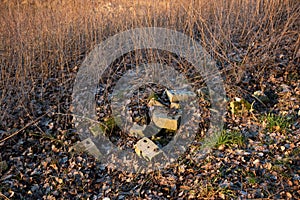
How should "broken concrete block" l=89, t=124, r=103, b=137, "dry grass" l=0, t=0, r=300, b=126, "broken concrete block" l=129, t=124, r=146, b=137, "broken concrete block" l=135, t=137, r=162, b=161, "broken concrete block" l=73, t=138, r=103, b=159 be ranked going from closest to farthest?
"broken concrete block" l=135, t=137, r=162, b=161 < "broken concrete block" l=73, t=138, r=103, b=159 < "broken concrete block" l=129, t=124, r=146, b=137 < "broken concrete block" l=89, t=124, r=103, b=137 < "dry grass" l=0, t=0, r=300, b=126

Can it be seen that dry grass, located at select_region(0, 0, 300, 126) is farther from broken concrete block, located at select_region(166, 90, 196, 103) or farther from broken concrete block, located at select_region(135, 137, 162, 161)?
broken concrete block, located at select_region(135, 137, 162, 161)

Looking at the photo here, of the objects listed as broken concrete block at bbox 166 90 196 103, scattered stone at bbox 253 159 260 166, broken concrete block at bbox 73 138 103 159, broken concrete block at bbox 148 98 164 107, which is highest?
broken concrete block at bbox 166 90 196 103

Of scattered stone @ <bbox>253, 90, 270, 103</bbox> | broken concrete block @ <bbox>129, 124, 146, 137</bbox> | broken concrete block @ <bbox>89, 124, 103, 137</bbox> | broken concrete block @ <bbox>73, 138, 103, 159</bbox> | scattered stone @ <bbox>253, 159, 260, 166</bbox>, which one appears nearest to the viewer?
scattered stone @ <bbox>253, 159, 260, 166</bbox>

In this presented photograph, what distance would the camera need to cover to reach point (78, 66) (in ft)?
15.6

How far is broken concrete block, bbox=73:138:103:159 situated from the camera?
3337mm

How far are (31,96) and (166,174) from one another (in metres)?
2.48

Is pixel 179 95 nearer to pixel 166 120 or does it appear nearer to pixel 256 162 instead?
pixel 166 120

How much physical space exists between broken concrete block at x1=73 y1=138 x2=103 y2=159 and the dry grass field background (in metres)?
0.10

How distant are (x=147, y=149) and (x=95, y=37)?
2.21 meters

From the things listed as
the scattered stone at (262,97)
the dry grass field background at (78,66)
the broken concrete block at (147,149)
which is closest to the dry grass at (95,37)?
the dry grass field background at (78,66)

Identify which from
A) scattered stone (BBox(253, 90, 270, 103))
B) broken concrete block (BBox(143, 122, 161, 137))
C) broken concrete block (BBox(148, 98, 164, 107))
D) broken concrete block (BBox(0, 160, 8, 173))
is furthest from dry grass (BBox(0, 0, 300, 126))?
broken concrete block (BBox(143, 122, 161, 137))

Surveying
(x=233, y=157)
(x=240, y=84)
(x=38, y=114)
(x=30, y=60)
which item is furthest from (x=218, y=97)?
(x=30, y=60)

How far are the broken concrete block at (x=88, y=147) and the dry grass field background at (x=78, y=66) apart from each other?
0.10m

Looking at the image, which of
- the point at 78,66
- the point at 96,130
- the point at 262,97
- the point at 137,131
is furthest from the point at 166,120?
the point at 78,66
